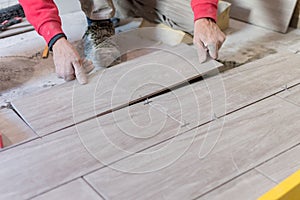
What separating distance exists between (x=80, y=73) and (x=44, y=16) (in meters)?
0.26

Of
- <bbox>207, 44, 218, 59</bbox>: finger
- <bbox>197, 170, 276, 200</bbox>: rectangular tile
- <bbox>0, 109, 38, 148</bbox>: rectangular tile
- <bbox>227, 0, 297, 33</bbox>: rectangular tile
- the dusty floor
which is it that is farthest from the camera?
<bbox>227, 0, 297, 33</bbox>: rectangular tile

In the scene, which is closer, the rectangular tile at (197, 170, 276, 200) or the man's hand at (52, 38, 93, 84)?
the rectangular tile at (197, 170, 276, 200)

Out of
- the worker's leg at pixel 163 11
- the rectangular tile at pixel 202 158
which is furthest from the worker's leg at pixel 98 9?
the rectangular tile at pixel 202 158

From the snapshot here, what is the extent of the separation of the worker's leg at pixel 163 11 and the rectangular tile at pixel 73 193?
1.25m

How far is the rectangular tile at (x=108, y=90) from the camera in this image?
4.27ft

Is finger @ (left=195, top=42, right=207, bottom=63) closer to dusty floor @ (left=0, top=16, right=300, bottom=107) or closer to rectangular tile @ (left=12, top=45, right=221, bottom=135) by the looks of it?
rectangular tile @ (left=12, top=45, right=221, bottom=135)

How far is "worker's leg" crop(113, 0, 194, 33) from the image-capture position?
6.86 feet

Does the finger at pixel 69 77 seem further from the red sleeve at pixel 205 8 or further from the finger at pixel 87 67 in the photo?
the red sleeve at pixel 205 8

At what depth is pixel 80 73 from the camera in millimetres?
1423

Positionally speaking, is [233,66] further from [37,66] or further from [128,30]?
[37,66]

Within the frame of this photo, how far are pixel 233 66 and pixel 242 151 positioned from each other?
2.11ft

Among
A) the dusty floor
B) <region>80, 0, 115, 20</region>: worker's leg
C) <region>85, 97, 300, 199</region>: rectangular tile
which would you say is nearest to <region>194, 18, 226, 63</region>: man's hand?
the dusty floor

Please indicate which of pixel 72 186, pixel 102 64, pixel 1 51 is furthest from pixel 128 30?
pixel 72 186

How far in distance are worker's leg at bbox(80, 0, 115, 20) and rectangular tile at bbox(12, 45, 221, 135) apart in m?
0.42
